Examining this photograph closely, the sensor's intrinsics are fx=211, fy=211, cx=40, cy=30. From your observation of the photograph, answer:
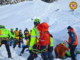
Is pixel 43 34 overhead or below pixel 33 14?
below

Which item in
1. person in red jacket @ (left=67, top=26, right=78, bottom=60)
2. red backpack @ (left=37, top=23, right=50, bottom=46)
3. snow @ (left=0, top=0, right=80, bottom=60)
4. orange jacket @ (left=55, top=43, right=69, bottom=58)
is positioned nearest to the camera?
red backpack @ (left=37, top=23, right=50, bottom=46)

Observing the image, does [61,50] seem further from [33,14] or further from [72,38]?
[33,14]

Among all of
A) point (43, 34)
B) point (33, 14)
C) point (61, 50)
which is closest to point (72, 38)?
point (61, 50)

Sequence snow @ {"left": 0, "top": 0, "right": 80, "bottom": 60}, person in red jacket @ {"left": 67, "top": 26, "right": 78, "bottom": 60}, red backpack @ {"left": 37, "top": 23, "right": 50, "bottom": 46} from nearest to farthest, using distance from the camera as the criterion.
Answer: red backpack @ {"left": 37, "top": 23, "right": 50, "bottom": 46} → person in red jacket @ {"left": 67, "top": 26, "right": 78, "bottom": 60} → snow @ {"left": 0, "top": 0, "right": 80, "bottom": 60}

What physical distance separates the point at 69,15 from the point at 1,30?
18.5 metres

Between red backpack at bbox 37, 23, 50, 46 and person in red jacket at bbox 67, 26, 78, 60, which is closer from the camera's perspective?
red backpack at bbox 37, 23, 50, 46

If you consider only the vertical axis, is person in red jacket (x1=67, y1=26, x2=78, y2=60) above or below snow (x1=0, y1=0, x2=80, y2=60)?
below

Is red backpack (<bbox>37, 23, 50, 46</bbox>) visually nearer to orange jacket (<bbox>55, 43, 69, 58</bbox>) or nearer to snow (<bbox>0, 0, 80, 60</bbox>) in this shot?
orange jacket (<bbox>55, 43, 69, 58</bbox>)

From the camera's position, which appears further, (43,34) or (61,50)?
(61,50)

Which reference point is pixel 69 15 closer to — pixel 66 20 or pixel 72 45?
pixel 66 20

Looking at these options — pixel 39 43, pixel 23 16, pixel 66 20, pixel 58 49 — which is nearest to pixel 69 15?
pixel 66 20

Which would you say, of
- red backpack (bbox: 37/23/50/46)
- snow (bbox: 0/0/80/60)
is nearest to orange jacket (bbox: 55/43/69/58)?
red backpack (bbox: 37/23/50/46)

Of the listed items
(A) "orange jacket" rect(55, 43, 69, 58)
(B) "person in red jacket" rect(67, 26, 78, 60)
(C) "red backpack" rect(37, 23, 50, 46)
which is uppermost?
(C) "red backpack" rect(37, 23, 50, 46)

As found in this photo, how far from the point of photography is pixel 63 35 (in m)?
17.5
